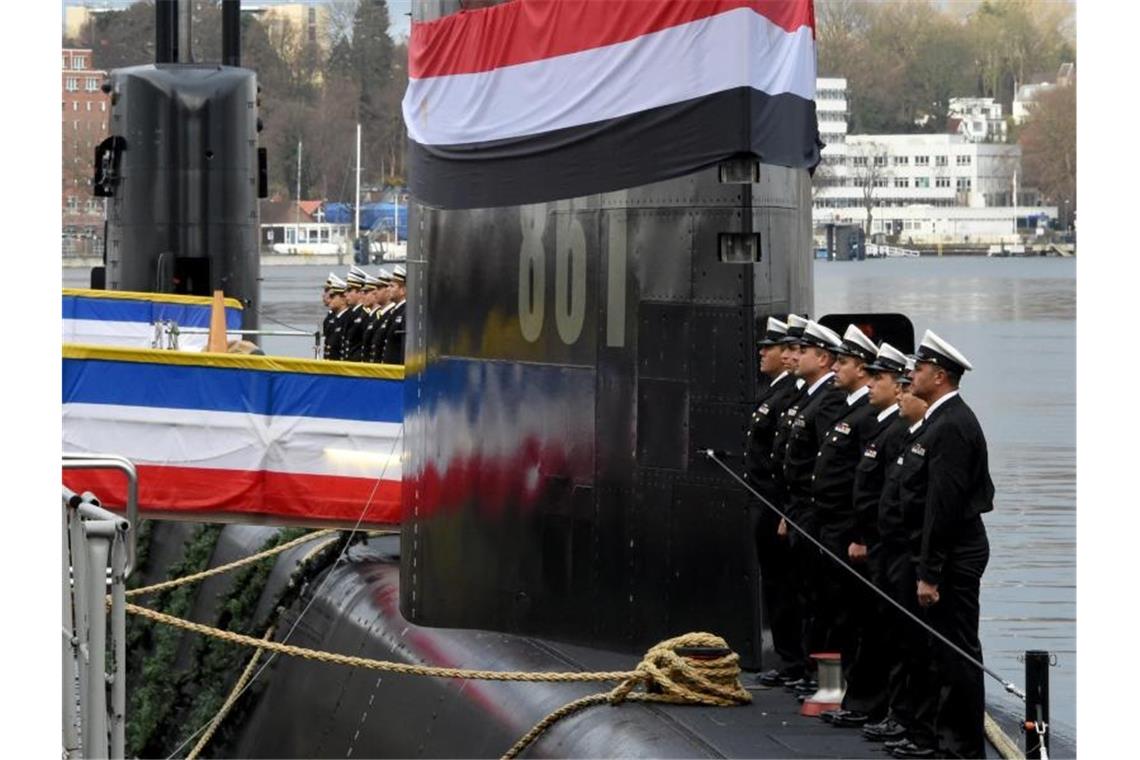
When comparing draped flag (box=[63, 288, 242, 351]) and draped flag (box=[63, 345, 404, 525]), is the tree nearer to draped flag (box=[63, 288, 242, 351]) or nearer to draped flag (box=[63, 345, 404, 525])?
draped flag (box=[63, 288, 242, 351])

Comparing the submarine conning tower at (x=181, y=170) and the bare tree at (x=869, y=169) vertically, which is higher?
the bare tree at (x=869, y=169)

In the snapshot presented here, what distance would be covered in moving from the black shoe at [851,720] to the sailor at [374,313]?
9730mm

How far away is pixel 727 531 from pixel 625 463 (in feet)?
1.49

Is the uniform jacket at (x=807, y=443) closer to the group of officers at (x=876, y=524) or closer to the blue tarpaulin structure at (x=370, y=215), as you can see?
the group of officers at (x=876, y=524)

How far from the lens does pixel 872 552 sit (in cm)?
722

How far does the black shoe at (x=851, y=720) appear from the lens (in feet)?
23.4

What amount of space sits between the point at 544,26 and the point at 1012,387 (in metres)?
39.1

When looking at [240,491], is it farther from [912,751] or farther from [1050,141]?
[1050,141]

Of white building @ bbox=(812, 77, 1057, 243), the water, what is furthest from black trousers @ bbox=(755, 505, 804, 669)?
white building @ bbox=(812, 77, 1057, 243)

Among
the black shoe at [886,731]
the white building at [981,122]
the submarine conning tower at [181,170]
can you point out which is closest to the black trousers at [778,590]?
the black shoe at [886,731]

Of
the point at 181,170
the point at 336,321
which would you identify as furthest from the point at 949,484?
the point at 181,170

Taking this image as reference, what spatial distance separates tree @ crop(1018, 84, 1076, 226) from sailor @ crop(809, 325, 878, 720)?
2763cm

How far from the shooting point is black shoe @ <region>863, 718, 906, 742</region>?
22.7ft
